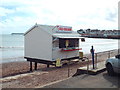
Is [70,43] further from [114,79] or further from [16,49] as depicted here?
[16,49]

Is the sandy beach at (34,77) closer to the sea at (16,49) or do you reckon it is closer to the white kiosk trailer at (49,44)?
the white kiosk trailer at (49,44)

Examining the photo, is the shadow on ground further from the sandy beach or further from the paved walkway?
the sandy beach

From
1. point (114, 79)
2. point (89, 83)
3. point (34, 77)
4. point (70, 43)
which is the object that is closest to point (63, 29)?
point (70, 43)

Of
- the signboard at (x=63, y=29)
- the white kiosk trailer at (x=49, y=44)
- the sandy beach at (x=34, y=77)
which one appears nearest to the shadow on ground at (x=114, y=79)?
the sandy beach at (x=34, y=77)

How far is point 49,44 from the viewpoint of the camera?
1677 centimetres

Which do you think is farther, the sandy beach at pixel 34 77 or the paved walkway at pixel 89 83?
the sandy beach at pixel 34 77

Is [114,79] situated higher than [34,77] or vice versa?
[114,79]

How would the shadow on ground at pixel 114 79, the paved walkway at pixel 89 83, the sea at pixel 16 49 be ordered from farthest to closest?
the sea at pixel 16 49, the shadow on ground at pixel 114 79, the paved walkway at pixel 89 83

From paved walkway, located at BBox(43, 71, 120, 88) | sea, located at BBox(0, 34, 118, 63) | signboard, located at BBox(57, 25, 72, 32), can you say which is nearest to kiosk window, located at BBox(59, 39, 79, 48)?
signboard, located at BBox(57, 25, 72, 32)

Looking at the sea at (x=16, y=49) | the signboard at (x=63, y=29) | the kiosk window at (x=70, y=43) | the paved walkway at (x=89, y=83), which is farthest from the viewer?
the sea at (x=16, y=49)

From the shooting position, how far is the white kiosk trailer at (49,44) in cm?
1683

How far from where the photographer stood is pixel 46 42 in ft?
55.7

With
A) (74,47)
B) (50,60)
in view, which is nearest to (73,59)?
(74,47)

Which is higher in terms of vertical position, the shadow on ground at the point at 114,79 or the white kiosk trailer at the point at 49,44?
the white kiosk trailer at the point at 49,44
